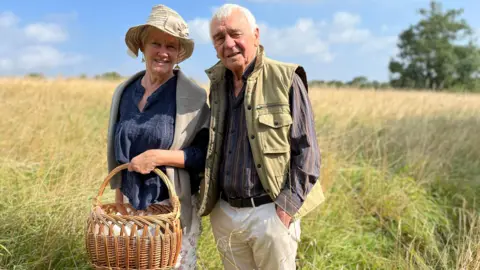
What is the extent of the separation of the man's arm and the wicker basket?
0.60m

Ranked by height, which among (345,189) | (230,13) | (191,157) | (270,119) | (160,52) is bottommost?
(345,189)

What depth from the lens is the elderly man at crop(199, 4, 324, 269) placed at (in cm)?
262

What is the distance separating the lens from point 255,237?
275 cm

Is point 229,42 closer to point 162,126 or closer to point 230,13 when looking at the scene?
point 230,13

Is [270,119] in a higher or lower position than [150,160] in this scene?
higher

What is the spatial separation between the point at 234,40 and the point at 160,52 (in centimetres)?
45

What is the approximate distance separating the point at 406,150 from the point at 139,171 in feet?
16.4

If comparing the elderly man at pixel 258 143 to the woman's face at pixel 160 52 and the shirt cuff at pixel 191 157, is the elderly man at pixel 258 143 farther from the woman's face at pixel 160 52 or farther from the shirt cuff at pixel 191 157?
the woman's face at pixel 160 52

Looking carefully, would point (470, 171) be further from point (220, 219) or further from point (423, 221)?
point (220, 219)

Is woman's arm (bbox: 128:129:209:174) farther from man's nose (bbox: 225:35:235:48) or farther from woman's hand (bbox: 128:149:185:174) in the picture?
man's nose (bbox: 225:35:235:48)

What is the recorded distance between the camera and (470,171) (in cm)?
664

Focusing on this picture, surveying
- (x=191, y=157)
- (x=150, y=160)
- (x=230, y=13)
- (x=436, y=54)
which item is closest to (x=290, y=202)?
(x=191, y=157)

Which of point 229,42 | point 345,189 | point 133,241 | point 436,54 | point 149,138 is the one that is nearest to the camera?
point 133,241

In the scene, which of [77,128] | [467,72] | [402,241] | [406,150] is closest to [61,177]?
[77,128]
